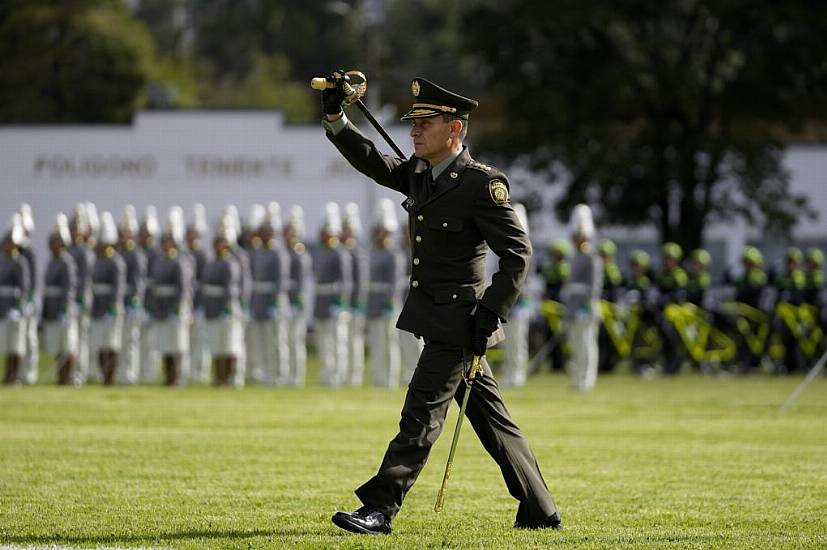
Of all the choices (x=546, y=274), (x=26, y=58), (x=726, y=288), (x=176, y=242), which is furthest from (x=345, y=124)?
(x=26, y=58)

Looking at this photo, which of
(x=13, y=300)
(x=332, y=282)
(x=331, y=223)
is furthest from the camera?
(x=331, y=223)

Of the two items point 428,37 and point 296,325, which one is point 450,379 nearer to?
point 296,325

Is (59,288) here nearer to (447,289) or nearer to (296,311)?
(296,311)

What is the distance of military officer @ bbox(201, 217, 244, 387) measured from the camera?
20953 millimetres

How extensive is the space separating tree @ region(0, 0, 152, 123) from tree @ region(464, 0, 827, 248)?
24211 millimetres

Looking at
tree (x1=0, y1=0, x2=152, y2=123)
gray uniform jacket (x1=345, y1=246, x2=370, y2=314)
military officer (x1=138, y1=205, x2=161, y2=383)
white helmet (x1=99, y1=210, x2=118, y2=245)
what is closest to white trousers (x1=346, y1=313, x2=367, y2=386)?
gray uniform jacket (x1=345, y1=246, x2=370, y2=314)

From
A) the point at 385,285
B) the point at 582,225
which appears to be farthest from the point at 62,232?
the point at 582,225

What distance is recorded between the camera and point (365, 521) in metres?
7.86

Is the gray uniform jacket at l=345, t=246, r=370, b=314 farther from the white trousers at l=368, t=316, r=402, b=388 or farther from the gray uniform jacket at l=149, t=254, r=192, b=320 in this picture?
the gray uniform jacket at l=149, t=254, r=192, b=320

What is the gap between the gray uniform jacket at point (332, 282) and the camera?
21641 mm

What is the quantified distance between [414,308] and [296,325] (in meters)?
14.3

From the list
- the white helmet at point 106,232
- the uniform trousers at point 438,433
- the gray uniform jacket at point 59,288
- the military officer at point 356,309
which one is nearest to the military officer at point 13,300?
the gray uniform jacket at point 59,288

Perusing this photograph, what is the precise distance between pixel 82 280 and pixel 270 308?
2.36 meters

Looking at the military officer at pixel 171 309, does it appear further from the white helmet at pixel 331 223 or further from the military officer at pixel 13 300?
the white helmet at pixel 331 223
